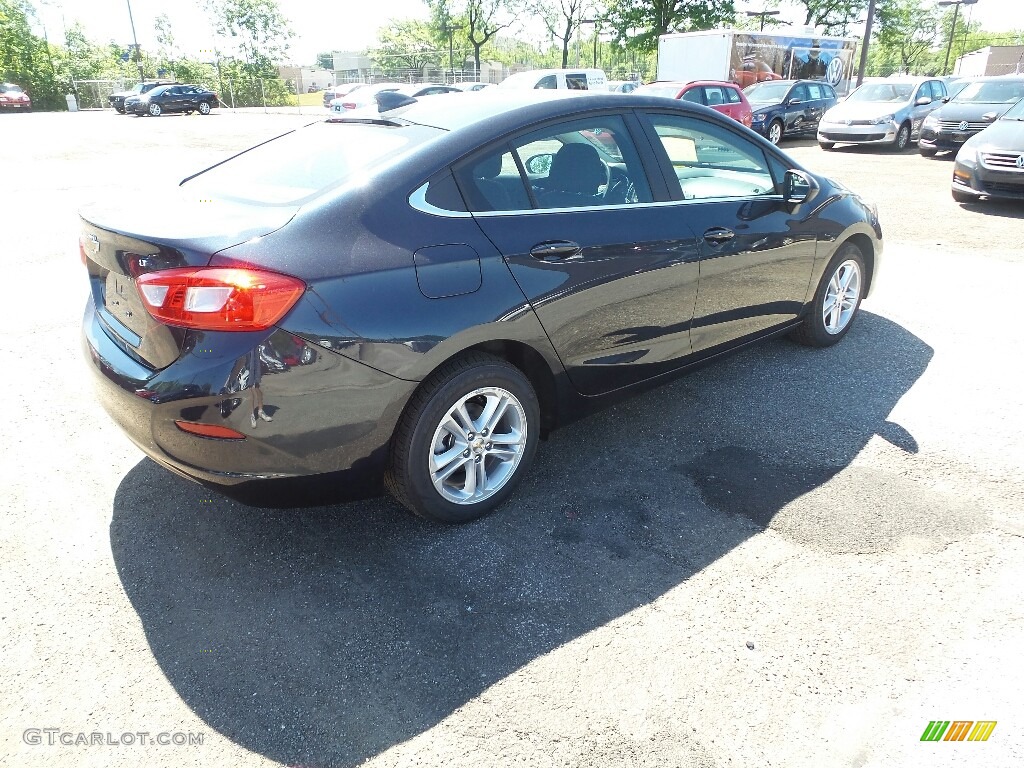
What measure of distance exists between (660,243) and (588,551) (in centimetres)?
143

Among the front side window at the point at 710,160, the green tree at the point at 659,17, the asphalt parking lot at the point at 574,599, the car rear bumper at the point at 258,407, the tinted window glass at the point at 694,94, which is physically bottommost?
the asphalt parking lot at the point at 574,599

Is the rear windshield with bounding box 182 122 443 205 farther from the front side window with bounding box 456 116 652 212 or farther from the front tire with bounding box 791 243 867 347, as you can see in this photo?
the front tire with bounding box 791 243 867 347

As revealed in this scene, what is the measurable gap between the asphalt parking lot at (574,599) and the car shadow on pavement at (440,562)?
1 cm

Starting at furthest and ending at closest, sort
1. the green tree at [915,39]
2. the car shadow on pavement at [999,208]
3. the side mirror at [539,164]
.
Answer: the green tree at [915,39], the car shadow on pavement at [999,208], the side mirror at [539,164]

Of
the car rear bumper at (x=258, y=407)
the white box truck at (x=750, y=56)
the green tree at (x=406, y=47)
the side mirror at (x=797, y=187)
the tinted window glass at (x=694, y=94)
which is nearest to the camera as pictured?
the car rear bumper at (x=258, y=407)

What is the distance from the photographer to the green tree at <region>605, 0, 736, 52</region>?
4222 centimetres

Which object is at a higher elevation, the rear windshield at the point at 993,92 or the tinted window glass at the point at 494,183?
the tinted window glass at the point at 494,183

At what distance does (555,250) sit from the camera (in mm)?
2992

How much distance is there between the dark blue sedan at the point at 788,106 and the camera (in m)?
18.2

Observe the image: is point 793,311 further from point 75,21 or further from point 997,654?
point 75,21

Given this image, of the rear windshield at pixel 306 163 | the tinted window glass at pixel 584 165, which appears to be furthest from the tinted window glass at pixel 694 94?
the rear windshield at pixel 306 163

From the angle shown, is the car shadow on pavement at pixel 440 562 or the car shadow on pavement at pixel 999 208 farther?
the car shadow on pavement at pixel 999 208

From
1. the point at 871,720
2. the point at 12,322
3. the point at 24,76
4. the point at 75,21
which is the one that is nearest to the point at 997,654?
the point at 871,720

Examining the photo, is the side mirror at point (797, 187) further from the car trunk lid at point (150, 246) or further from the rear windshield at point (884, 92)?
the rear windshield at point (884, 92)
